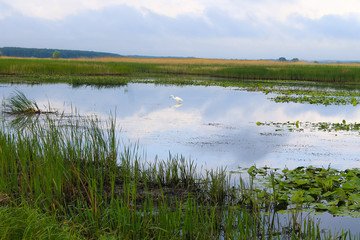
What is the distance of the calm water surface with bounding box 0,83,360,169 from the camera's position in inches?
309

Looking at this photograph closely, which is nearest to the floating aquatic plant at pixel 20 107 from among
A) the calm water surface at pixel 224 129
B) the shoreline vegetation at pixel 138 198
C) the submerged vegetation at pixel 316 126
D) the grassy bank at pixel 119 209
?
the calm water surface at pixel 224 129

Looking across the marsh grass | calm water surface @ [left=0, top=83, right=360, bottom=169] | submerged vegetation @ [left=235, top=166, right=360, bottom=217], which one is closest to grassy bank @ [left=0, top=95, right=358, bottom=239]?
the marsh grass

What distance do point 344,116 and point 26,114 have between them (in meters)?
10.2

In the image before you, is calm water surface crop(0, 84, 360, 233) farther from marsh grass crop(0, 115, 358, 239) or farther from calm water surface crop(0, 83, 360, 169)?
marsh grass crop(0, 115, 358, 239)

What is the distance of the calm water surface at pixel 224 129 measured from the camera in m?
7.85

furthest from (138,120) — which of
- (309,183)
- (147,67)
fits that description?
(147,67)

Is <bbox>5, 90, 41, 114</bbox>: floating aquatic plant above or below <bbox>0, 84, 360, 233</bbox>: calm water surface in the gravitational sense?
above

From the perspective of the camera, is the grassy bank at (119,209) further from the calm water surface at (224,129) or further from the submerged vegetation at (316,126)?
the submerged vegetation at (316,126)

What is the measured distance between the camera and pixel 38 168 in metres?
4.59

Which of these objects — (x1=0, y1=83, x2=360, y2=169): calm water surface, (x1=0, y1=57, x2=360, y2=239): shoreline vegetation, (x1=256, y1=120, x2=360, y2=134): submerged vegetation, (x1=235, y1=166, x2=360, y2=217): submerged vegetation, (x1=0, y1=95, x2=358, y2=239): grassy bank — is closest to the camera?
(x1=0, y1=95, x2=358, y2=239): grassy bank

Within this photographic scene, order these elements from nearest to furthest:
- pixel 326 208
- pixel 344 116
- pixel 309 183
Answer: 1. pixel 326 208
2. pixel 309 183
3. pixel 344 116

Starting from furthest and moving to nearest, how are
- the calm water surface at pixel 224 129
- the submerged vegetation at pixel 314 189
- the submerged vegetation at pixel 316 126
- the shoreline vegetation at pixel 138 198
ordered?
the submerged vegetation at pixel 316 126
the calm water surface at pixel 224 129
the submerged vegetation at pixel 314 189
the shoreline vegetation at pixel 138 198

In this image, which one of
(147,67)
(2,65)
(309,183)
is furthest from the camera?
(147,67)

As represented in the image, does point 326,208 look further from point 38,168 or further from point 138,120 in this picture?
point 138,120
